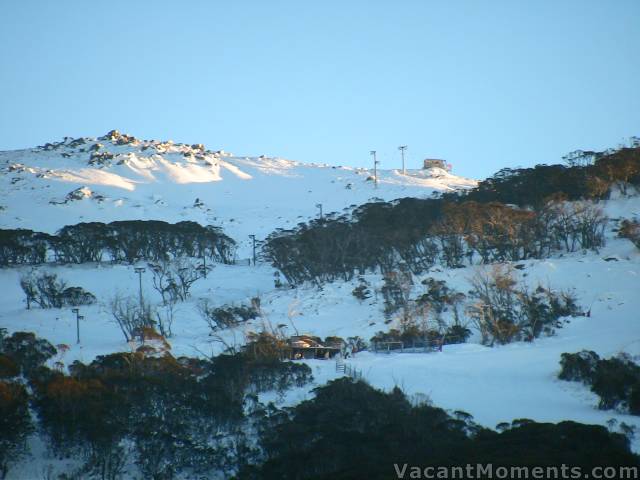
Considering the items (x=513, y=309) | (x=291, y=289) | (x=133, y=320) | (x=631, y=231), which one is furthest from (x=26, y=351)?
(x=631, y=231)

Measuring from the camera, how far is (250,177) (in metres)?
110

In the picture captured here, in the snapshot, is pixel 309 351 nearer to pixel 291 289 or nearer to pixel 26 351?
pixel 26 351

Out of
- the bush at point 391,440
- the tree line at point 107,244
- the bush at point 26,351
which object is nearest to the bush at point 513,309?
the bush at point 391,440

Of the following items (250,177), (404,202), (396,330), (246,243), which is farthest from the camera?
(250,177)

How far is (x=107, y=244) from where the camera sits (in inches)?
2491

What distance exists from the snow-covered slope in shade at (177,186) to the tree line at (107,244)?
13138 millimetres

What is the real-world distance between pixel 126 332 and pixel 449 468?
102 feet

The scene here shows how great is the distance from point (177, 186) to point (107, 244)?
38.7 meters

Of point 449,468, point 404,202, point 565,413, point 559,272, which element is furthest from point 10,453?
point 404,202

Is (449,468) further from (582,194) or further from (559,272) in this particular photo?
(582,194)

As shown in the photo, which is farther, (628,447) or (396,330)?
(396,330)

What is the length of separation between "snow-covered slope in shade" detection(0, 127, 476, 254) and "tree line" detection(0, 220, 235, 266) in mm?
13138

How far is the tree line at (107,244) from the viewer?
61750 millimetres

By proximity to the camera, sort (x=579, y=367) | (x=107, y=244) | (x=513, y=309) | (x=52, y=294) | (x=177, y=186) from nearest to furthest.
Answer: (x=579, y=367)
(x=513, y=309)
(x=52, y=294)
(x=107, y=244)
(x=177, y=186)
